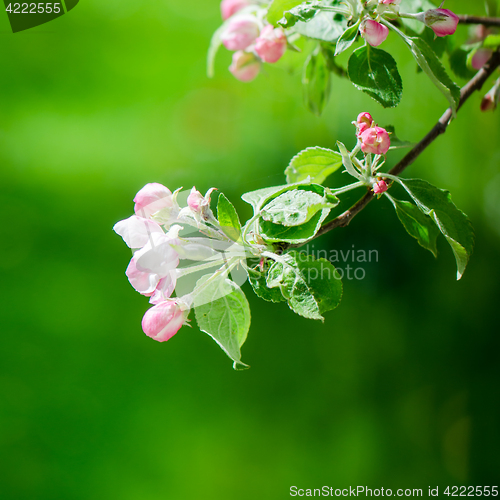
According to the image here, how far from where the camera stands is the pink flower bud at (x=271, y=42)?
1.38ft

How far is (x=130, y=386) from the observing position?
3.40 feet

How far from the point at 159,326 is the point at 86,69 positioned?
3.12 ft

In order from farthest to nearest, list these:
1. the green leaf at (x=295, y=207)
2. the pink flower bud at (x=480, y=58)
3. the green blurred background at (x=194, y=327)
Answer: the green blurred background at (x=194, y=327), the pink flower bud at (x=480, y=58), the green leaf at (x=295, y=207)

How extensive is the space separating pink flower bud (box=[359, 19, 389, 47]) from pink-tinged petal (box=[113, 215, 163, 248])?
21 centimetres

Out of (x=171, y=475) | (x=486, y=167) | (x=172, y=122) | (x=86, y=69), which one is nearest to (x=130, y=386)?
(x=171, y=475)

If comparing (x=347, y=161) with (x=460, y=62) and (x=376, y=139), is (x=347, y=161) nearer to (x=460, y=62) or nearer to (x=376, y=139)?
(x=376, y=139)

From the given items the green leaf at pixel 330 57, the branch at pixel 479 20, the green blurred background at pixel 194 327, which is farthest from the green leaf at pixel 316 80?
the green blurred background at pixel 194 327

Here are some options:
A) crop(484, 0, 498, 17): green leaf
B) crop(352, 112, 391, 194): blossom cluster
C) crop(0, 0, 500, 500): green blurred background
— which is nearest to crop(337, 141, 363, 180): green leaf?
crop(352, 112, 391, 194): blossom cluster

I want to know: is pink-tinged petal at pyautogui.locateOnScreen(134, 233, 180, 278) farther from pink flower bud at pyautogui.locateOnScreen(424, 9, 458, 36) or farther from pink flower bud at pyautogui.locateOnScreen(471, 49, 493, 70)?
pink flower bud at pyautogui.locateOnScreen(471, 49, 493, 70)

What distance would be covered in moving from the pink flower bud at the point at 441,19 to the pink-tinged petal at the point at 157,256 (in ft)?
0.84

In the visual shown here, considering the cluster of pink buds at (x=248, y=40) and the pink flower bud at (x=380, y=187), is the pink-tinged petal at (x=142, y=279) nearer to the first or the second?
the pink flower bud at (x=380, y=187)

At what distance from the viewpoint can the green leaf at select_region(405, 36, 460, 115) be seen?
0.30 m

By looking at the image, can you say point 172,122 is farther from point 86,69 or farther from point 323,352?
point 323,352

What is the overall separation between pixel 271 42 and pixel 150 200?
235mm
